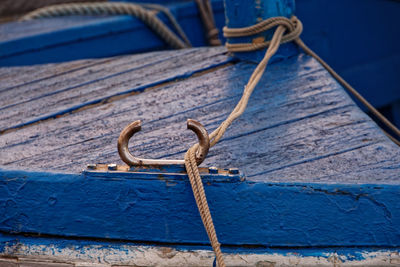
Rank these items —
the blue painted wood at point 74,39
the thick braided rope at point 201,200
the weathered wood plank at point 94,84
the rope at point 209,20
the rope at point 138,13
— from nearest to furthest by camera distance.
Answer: the thick braided rope at point 201,200
the weathered wood plank at point 94,84
the blue painted wood at point 74,39
the rope at point 138,13
the rope at point 209,20

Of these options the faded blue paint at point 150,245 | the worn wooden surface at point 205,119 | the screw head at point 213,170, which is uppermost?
the worn wooden surface at point 205,119

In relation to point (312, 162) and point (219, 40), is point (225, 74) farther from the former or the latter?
point (219, 40)

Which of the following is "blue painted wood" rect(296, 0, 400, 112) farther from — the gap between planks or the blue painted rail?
the gap between planks

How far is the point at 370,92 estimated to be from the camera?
3.11 m

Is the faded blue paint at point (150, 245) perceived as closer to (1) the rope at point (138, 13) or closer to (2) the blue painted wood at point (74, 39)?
(2) the blue painted wood at point (74, 39)

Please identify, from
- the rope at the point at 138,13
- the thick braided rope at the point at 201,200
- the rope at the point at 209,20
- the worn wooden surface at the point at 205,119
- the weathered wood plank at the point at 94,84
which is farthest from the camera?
the rope at the point at 209,20

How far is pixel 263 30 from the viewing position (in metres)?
1.54

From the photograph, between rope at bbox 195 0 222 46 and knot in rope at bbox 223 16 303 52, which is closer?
knot in rope at bbox 223 16 303 52

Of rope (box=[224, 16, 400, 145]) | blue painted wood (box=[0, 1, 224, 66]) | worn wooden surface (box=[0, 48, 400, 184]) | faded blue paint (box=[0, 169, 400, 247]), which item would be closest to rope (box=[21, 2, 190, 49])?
blue painted wood (box=[0, 1, 224, 66])

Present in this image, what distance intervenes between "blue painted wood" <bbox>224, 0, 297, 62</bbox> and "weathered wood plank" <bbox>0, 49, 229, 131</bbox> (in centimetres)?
13

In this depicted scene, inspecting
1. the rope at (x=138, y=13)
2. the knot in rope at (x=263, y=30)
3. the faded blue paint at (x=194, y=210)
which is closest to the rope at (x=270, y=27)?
the knot in rope at (x=263, y=30)

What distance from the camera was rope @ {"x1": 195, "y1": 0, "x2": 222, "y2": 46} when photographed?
9.71ft

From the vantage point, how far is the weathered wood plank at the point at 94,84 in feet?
4.80

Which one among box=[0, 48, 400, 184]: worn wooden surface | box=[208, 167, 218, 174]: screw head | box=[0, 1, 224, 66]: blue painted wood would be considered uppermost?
box=[0, 1, 224, 66]: blue painted wood
